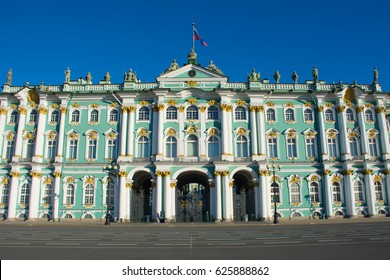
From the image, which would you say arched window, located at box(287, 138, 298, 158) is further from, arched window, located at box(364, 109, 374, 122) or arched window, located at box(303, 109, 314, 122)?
arched window, located at box(364, 109, 374, 122)

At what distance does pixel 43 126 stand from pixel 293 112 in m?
33.0

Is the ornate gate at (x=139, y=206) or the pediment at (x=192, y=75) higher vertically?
the pediment at (x=192, y=75)

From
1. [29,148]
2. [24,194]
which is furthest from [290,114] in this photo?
[24,194]

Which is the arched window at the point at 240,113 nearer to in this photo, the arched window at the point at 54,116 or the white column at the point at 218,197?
the white column at the point at 218,197

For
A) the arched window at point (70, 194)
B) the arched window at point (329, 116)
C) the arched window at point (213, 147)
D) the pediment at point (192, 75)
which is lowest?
the arched window at point (70, 194)

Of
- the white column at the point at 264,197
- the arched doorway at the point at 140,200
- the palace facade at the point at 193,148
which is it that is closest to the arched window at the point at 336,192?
the palace facade at the point at 193,148

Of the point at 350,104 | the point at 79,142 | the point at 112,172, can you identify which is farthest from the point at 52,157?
the point at 350,104

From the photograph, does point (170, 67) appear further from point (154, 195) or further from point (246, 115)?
point (154, 195)

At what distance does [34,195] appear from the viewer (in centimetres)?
4409

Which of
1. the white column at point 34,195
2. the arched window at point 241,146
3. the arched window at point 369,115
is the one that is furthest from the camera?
the arched window at point 369,115

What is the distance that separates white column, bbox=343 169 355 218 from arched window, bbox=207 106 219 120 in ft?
58.3

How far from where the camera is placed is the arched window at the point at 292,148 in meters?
46.3

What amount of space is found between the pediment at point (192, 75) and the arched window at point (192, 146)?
25.5 ft

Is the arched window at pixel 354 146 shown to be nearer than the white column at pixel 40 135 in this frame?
No
